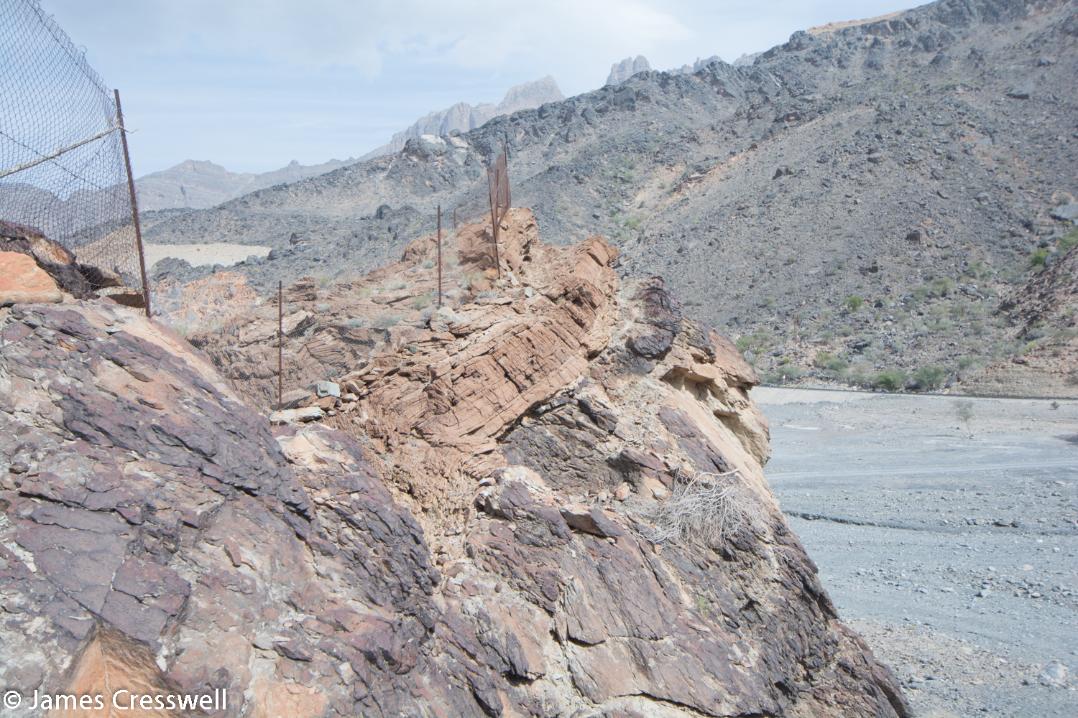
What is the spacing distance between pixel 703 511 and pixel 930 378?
79.2ft

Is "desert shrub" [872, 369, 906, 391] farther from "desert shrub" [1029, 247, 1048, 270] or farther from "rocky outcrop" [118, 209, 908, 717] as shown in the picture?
"rocky outcrop" [118, 209, 908, 717]

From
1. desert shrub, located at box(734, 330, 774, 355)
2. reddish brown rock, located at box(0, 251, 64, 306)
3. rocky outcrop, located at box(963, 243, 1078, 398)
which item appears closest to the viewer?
reddish brown rock, located at box(0, 251, 64, 306)

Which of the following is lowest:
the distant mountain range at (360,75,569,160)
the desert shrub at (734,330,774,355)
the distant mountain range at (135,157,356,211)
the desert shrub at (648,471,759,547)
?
the desert shrub at (734,330,774,355)

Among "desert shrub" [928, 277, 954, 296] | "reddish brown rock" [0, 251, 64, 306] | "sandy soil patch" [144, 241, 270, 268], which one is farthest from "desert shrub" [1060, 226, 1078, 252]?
"sandy soil patch" [144, 241, 270, 268]

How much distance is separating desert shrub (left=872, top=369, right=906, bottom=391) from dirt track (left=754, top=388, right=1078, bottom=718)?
5.47 ft

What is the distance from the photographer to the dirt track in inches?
380

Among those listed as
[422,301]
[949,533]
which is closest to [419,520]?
[422,301]

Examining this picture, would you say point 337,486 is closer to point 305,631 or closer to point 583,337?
point 305,631

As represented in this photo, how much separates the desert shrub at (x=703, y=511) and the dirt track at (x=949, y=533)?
395cm

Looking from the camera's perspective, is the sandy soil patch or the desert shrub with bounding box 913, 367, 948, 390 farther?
the sandy soil patch

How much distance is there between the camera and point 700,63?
139375mm

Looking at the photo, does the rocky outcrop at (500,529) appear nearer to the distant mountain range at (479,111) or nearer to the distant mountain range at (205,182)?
the distant mountain range at (205,182)

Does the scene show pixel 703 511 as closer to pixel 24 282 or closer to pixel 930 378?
pixel 24 282

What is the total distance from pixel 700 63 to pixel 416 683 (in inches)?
5780
